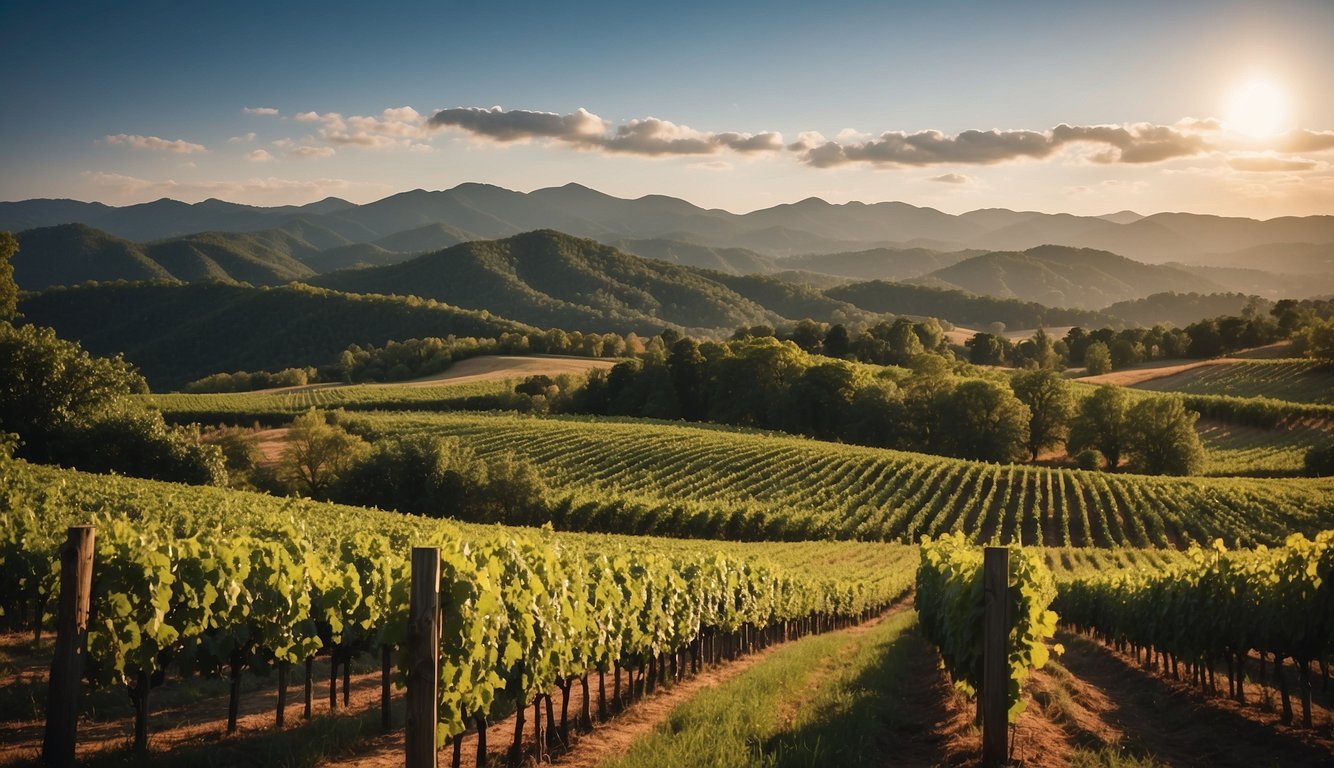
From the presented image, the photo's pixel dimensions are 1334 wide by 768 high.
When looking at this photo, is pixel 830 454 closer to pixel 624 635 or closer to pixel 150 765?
pixel 624 635

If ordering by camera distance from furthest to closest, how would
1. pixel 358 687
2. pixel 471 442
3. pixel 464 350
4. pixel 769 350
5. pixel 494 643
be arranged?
pixel 464 350 < pixel 769 350 < pixel 471 442 < pixel 358 687 < pixel 494 643

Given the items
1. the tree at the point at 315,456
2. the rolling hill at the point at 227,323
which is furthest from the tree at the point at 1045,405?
the rolling hill at the point at 227,323

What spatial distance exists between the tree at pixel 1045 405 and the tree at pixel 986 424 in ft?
16.6

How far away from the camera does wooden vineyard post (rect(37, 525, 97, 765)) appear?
20.5 ft

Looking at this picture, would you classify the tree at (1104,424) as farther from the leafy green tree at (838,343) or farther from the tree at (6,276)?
the tree at (6,276)

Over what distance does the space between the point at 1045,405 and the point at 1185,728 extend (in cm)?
7060

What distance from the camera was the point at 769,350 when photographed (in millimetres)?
83000

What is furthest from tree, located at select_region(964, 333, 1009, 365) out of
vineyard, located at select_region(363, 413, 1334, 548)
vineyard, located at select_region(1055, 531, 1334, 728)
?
vineyard, located at select_region(1055, 531, 1334, 728)

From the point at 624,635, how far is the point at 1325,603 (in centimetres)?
802

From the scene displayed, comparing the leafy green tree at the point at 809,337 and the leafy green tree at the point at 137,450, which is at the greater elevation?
the leafy green tree at the point at 809,337

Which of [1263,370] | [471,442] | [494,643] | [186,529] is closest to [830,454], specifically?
[471,442]

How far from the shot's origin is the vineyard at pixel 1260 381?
262 ft

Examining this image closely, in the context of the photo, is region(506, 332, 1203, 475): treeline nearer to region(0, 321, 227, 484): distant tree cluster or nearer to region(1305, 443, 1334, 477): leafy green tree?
region(1305, 443, 1334, 477): leafy green tree

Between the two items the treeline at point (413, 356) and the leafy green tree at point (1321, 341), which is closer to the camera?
the leafy green tree at point (1321, 341)
